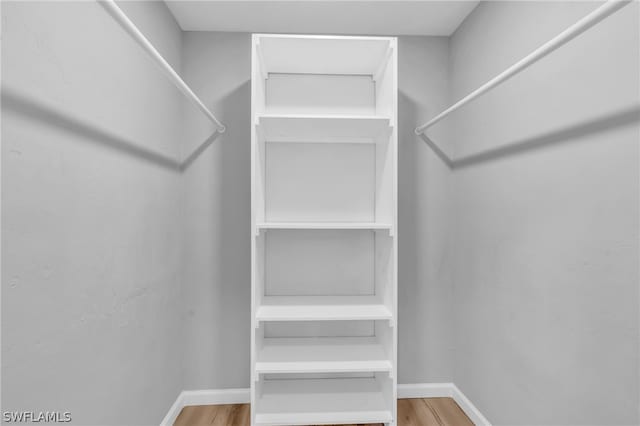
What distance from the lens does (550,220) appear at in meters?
1.27

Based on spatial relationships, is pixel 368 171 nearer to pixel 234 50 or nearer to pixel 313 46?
pixel 313 46

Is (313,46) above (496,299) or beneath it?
above

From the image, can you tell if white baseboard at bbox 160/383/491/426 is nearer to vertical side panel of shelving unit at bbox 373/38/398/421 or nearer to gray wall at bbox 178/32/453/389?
gray wall at bbox 178/32/453/389

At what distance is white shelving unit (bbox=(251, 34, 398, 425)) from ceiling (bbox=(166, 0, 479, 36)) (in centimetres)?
25

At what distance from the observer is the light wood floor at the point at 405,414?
1.83m

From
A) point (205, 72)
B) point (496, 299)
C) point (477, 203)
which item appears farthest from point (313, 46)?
point (496, 299)

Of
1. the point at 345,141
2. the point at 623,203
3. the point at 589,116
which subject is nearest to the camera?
the point at 623,203

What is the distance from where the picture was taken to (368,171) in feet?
6.75

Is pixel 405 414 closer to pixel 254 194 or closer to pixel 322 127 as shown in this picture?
pixel 254 194

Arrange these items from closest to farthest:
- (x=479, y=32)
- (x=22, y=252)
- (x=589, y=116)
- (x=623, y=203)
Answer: (x=22, y=252) → (x=623, y=203) → (x=589, y=116) → (x=479, y=32)

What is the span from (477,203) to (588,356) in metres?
0.86

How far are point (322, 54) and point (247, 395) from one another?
1.90 m

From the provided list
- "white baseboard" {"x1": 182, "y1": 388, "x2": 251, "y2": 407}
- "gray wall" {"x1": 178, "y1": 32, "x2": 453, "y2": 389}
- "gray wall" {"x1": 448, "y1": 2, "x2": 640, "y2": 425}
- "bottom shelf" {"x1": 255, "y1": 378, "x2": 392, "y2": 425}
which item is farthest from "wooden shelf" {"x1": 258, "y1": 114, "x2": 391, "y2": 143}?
"white baseboard" {"x1": 182, "y1": 388, "x2": 251, "y2": 407}

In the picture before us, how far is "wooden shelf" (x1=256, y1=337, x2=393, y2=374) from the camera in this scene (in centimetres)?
165
